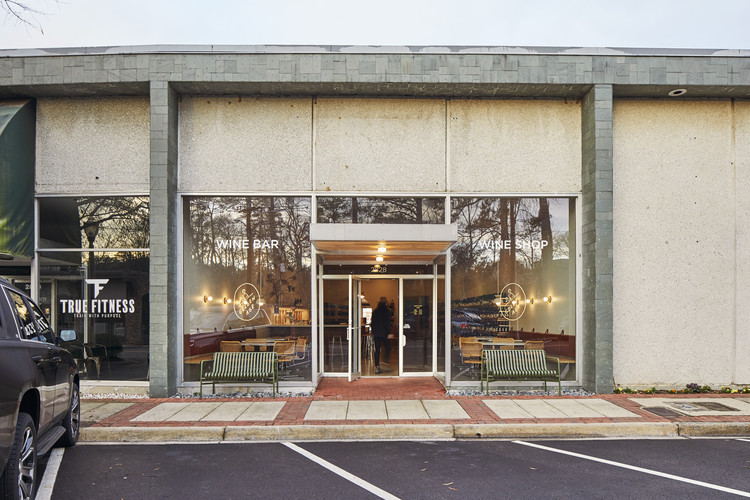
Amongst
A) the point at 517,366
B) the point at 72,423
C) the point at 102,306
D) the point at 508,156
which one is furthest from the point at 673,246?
the point at 102,306

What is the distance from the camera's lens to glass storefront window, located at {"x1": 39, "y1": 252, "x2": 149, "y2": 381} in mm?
10422

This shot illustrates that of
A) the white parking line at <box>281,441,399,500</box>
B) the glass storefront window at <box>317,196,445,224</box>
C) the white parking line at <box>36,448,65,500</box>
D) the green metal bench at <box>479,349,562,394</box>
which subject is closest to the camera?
the white parking line at <box>36,448,65,500</box>

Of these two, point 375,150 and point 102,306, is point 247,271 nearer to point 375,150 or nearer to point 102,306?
point 102,306

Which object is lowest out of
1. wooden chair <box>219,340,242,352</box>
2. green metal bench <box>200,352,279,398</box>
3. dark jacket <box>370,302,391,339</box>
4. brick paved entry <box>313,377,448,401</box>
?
brick paved entry <box>313,377,448,401</box>

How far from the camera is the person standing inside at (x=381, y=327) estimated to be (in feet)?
39.5

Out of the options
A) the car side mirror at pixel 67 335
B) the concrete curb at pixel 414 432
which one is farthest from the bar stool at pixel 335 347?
the car side mirror at pixel 67 335

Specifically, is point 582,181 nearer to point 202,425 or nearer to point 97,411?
point 202,425

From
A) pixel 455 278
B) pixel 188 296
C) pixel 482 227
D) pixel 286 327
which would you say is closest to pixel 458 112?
pixel 482 227

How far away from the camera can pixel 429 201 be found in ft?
35.5

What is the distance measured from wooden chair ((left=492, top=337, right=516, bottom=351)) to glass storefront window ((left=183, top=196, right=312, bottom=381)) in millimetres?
3805

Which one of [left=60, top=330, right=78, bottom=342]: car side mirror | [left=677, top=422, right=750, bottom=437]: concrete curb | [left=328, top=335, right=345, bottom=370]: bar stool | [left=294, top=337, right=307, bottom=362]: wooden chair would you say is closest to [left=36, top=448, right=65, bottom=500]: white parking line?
[left=60, top=330, right=78, bottom=342]: car side mirror

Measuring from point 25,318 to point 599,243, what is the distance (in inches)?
360

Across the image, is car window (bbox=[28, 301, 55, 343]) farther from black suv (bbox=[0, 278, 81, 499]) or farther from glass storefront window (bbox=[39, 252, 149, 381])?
glass storefront window (bbox=[39, 252, 149, 381])

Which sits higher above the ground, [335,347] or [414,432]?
[335,347]
